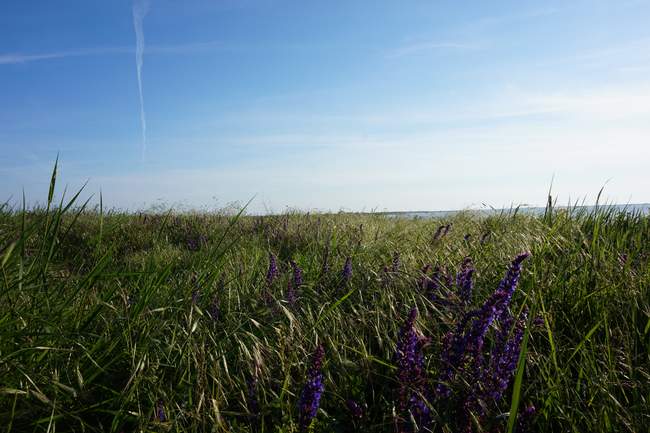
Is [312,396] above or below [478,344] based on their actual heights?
below

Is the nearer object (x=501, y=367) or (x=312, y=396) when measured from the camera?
(x=312, y=396)

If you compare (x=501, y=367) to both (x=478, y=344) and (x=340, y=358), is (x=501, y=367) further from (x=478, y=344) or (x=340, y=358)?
(x=340, y=358)

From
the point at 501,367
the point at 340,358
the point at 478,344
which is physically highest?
the point at 478,344

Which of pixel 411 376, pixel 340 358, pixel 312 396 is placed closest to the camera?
pixel 312 396

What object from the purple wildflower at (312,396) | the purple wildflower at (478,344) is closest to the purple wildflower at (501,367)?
the purple wildflower at (478,344)

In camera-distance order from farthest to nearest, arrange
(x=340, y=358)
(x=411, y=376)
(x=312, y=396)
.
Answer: (x=340, y=358) < (x=411, y=376) < (x=312, y=396)

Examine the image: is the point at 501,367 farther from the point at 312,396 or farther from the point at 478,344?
A: the point at 312,396

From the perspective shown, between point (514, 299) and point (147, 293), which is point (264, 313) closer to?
point (147, 293)

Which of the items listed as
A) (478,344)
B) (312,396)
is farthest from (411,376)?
(312,396)

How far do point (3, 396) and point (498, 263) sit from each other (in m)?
2.96

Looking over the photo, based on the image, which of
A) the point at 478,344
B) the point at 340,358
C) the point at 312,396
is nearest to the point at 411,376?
the point at 478,344

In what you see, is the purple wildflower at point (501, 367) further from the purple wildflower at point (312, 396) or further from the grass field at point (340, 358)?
the purple wildflower at point (312, 396)

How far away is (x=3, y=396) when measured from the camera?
179 cm

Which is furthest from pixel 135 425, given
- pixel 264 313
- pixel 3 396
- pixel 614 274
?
pixel 614 274
